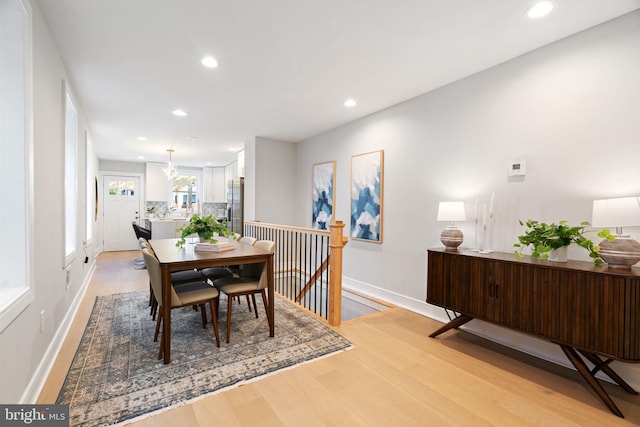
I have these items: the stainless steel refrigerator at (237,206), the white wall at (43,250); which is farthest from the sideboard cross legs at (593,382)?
the stainless steel refrigerator at (237,206)

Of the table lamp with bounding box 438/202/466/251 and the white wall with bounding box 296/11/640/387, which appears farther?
the table lamp with bounding box 438/202/466/251

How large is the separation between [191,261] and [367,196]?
2.69 m

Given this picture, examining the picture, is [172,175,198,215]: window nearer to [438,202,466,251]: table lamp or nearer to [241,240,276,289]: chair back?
[241,240,276,289]: chair back

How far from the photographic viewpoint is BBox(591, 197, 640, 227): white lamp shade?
5.86 ft

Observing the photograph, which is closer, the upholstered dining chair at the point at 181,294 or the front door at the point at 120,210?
the upholstered dining chair at the point at 181,294

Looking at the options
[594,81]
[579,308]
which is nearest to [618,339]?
[579,308]

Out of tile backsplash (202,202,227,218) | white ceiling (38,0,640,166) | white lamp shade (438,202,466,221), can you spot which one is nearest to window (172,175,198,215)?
tile backsplash (202,202,227,218)

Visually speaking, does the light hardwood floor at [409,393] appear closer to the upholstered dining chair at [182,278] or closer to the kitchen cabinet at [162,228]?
the upholstered dining chair at [182,278]

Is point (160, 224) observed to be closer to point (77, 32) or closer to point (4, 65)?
point (77, 32)

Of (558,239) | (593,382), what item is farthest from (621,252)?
(593,382)

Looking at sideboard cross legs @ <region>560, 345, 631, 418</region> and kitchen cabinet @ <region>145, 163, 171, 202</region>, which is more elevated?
kitchen cabinet @ <region>145, 163, 171, 202</region>

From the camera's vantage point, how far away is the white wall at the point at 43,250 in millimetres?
1586

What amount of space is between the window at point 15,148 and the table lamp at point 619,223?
3621 mm

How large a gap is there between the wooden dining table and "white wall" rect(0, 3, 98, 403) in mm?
738
